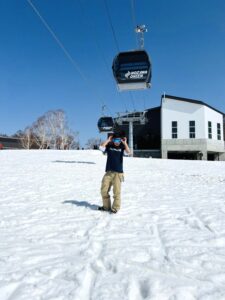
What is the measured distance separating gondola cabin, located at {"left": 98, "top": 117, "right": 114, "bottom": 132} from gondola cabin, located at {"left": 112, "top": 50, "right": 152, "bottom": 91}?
22.1 meters

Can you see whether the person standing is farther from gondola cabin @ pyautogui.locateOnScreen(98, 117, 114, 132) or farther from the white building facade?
gondola cabin @ pyautogui.locateOnScreen(98, 117, 114, 132)

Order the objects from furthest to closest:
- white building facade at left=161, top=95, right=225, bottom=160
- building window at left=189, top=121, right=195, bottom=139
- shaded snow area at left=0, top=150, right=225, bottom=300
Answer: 1. building window at left=189, top=121, right=195, bottom=139
2. white building facade at left=161, top=95, right=225, bottom=160
3. shaded snow area at left=0, top=150, right=225, bottom=300

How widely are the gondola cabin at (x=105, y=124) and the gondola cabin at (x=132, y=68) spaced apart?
22.1 meters

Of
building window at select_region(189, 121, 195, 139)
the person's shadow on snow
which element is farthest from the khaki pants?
building window at select_region(189, 121, 195, 139)

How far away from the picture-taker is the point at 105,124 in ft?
155

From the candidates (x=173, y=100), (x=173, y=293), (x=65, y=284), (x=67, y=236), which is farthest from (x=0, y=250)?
(x=173, y=100)

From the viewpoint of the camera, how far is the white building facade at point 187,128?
4491 centimetres

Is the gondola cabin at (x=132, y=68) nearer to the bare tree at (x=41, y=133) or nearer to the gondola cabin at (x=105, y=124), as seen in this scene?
the gondola cabin at (x=105, y=124)

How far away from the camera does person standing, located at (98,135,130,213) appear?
6.65m

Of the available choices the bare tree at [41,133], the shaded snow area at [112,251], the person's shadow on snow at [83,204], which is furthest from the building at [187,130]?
the person's shadow on snow at [83,204]

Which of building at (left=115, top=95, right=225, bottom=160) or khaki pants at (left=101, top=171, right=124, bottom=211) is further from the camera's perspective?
building at (left=115, top=95, right=225, bottom=160)

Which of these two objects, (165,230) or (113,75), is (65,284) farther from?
(113,75)

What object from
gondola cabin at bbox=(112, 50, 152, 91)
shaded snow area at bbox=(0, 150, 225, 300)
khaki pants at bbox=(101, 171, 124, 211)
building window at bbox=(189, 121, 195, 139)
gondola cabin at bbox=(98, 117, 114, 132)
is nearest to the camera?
shaded snow area at bbox=(0, 150, 225, 300)

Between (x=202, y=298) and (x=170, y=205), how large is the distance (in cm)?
476
